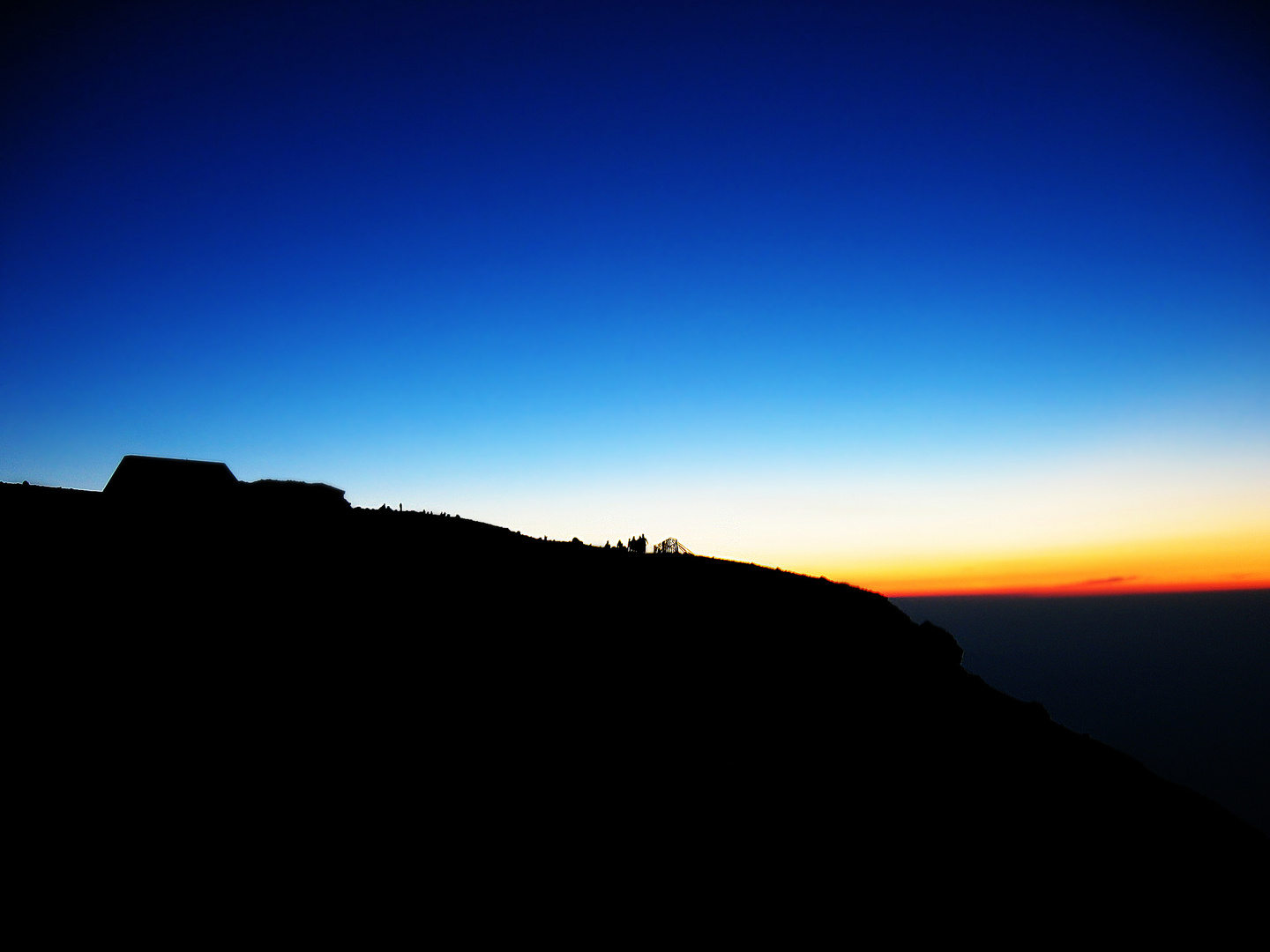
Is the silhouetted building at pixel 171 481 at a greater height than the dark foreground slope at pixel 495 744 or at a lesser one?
greater

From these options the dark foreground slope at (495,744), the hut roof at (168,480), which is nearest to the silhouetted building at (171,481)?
the hut roof at (168,480)

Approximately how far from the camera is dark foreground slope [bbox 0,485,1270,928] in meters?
10.8

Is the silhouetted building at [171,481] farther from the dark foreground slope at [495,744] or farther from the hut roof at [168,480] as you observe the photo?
the dark foreground slope at [495,744]

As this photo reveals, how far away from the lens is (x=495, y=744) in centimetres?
1412

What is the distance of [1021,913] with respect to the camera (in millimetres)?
16250

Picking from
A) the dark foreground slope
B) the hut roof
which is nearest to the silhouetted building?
the hut roof

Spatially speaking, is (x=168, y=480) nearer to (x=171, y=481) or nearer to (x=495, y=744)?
(x=171, y=481)

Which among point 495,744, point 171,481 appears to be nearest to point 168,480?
point 171,481

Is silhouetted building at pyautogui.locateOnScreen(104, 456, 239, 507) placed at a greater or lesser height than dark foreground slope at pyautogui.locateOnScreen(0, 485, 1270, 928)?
greater

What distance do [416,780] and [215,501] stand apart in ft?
54.9

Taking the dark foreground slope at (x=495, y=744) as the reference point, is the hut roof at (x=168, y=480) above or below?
above

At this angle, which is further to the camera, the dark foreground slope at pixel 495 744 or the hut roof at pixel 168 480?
the hut roof at pixel 168 480

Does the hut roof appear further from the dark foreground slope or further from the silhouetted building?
the dark foreground slope

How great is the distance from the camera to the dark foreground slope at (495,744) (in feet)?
35.3
